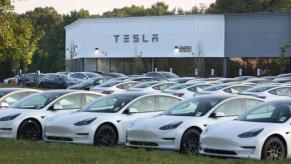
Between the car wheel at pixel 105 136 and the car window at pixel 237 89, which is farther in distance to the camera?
the car window at pixel 237 89

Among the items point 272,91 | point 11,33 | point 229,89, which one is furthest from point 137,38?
point 11,33

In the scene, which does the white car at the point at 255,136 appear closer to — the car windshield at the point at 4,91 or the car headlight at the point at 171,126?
the car headlight at the point at 171,126

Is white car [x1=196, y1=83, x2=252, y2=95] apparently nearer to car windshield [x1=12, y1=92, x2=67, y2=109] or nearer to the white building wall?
car windshield [x1=12, y1=92, x2=67, y2=109]

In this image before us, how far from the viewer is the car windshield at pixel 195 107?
15844 millimetres

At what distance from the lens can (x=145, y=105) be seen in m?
17.6

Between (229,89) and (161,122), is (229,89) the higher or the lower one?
the higher one

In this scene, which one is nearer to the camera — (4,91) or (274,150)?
(274,150)

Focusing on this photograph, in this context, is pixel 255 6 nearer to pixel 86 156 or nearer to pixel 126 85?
pixel 126 85

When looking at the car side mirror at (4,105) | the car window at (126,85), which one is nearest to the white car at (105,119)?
the car side mirror at (4,105)

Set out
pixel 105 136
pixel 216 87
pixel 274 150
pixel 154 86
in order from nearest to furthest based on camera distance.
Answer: pixel 274 150
pixel 105 136
pixel 216 87
pixel 154 86

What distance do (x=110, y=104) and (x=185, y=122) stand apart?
113 inches

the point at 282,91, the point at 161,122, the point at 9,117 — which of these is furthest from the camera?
the point at 282,91

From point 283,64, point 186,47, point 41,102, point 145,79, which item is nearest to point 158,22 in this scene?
point 186,47

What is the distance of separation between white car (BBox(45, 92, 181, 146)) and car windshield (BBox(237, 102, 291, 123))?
131 inches
